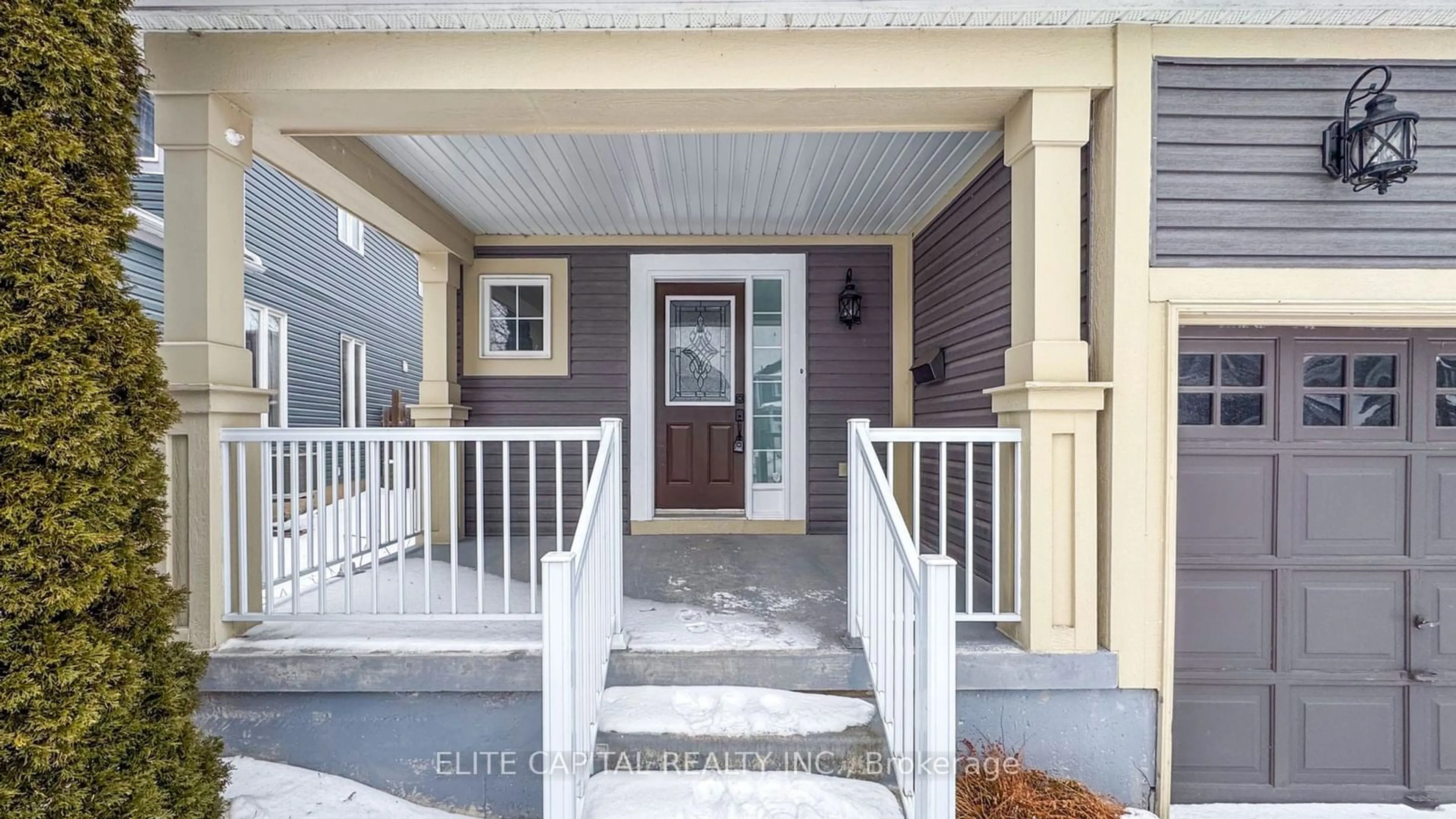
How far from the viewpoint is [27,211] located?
1.48 meters

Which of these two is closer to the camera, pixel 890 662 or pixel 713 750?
pixel 890 662

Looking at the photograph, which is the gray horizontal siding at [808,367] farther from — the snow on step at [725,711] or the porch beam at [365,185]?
the snow on step at [725,711]

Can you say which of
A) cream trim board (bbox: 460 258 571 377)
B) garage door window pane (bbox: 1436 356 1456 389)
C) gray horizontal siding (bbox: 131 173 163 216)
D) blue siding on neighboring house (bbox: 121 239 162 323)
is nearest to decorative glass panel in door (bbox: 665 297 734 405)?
cream trim board (bbox: 460 258 571 377)

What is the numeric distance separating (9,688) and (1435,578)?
434cm

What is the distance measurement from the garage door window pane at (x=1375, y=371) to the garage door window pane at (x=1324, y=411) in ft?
0.36

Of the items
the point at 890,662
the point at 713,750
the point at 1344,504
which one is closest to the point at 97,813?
the point at 713,750

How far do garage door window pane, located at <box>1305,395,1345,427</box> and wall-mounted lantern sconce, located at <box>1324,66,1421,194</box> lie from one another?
735 mm

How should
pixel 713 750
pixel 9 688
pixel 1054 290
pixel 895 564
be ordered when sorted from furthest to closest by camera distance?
pixel 1054 290, pixel 713 750, pixel 895 564, pixel 9 688

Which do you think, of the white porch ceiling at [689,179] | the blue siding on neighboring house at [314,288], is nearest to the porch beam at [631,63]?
the white porch ceiling at [689,179]

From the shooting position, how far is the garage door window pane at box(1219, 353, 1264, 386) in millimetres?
2418

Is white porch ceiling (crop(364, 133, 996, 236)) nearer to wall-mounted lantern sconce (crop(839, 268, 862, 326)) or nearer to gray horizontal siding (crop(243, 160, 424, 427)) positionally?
wall-mounted lantern sconce (crop(839, 268, 862, 326))

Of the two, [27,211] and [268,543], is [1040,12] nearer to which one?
[27,211]

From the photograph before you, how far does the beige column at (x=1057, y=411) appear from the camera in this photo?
2234 mm

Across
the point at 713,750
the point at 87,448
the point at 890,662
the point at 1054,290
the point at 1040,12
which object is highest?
the point at 1040,12
